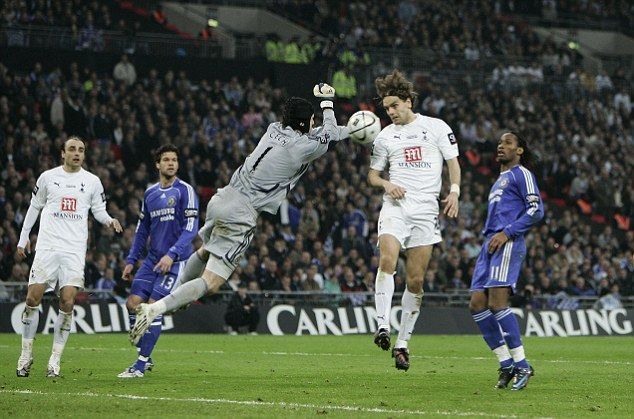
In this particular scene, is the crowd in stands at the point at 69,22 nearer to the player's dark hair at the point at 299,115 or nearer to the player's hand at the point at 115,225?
the player's hand at the point at 115,225

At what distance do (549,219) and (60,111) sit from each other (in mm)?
14732

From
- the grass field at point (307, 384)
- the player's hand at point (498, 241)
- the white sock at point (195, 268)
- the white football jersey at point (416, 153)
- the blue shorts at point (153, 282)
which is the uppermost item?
the white football jersey at point (416, 153)

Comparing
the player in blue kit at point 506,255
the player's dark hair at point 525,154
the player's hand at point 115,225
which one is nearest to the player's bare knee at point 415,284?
the player in blue kit at point 506,255

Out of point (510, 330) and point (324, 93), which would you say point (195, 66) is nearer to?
point (324, 93)

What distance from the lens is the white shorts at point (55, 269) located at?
13523 millimetres

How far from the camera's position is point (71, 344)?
20.7 metres

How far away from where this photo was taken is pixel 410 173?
44.0 ft

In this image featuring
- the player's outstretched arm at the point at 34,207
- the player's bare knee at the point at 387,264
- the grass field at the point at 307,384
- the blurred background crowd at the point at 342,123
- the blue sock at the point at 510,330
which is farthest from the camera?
the blurred background crowd at the point at 342,123

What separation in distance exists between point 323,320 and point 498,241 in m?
15.7

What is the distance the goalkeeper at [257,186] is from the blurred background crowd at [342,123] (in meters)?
13.8

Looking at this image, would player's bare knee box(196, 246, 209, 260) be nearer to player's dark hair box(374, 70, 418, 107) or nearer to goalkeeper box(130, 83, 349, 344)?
goalkeeper box(130, 83, 349, 344)

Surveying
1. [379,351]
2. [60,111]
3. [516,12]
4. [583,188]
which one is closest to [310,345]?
[379,351]

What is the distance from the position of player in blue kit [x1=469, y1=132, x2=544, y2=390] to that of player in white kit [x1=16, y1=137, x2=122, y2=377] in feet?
13.4

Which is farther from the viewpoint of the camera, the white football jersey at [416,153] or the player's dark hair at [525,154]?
the white football jersey at [416,153]
